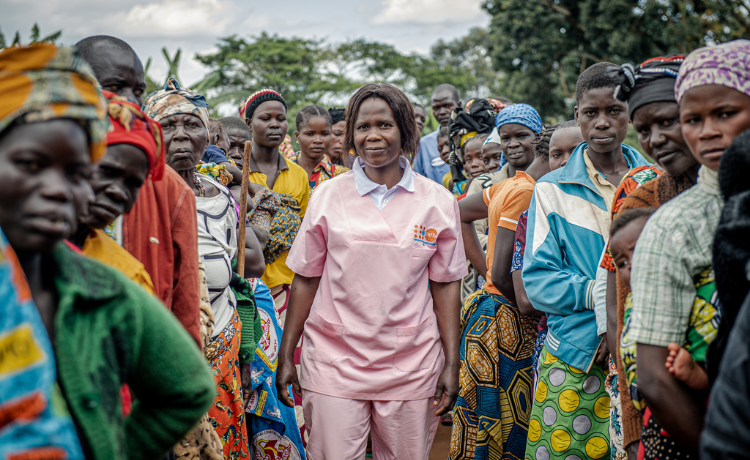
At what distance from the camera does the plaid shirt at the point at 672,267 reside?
1728mm

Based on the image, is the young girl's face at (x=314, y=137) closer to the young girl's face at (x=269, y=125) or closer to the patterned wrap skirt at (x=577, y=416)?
the young girl's face at (x=269, y=125)

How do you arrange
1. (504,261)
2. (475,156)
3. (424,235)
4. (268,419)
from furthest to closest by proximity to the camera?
(475,156) → (268,419) → (504,261) → (424,235)

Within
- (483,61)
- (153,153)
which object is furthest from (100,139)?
(483,61)

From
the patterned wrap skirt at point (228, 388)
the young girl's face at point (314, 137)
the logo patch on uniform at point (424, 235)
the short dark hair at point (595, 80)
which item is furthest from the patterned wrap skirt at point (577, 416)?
the young girl's face at point (314, 137)

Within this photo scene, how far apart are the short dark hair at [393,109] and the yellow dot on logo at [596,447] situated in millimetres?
1769

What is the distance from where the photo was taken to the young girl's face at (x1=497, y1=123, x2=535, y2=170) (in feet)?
16.0

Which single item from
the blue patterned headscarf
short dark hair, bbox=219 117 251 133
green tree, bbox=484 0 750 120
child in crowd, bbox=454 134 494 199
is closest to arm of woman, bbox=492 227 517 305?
the blue patterned headscarf

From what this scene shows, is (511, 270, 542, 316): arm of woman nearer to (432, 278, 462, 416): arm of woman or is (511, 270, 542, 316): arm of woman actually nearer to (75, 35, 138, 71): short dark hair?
(432, 278, 462, 416): arm of woman

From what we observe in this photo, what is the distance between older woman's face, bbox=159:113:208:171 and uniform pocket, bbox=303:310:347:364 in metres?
0.98

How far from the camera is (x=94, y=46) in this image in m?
2.43

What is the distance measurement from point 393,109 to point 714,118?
71.7 inches

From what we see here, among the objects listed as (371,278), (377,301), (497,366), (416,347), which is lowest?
(497,366)

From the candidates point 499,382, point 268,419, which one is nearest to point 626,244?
point 499,382

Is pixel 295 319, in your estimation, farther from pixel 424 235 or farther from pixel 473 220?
pixel 473 220
